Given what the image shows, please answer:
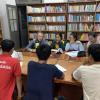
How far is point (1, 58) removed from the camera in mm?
1710

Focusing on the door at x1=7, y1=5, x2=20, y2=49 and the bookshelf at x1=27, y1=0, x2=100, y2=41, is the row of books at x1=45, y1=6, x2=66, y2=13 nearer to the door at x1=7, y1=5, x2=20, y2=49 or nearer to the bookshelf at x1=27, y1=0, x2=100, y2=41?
the bookshelf at x1=27, y1=0, x2=100, y2=41

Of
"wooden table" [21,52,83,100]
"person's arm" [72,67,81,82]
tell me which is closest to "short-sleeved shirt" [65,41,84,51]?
"wooden table" [21,52,83,100]

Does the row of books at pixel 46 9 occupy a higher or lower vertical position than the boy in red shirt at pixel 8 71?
higher

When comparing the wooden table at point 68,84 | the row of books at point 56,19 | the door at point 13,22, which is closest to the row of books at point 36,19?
the row of books at point 56,19

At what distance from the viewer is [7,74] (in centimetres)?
172

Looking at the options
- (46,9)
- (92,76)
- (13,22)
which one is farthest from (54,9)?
(92,76)

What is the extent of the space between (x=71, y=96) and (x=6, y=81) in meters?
0.99

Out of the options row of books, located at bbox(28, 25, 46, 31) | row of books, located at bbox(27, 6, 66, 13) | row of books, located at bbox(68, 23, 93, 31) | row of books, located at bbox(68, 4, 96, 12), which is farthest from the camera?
row of books, located at bbox(28, 25, 46, 31)

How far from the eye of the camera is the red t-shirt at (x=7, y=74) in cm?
170

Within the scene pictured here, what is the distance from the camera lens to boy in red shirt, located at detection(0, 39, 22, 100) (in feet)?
5.58

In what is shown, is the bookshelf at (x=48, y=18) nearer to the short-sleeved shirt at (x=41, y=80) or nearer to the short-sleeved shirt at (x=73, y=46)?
the short-sleeved shirt at (x=73, y=46)

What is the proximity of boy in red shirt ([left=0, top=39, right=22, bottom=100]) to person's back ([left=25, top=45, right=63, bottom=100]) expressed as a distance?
0.19 metres

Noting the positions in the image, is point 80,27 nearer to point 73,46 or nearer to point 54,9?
point 54,9

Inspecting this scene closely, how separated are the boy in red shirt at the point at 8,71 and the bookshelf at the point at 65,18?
10.5ft
